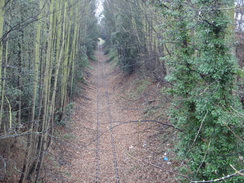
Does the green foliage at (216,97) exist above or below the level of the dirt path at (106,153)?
above

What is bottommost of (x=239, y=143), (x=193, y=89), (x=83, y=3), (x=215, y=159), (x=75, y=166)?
(x=75, y=166)

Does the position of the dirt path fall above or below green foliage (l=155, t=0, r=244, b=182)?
below

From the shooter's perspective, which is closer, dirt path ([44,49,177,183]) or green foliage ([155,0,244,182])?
green foliage ([155,0,244,182])

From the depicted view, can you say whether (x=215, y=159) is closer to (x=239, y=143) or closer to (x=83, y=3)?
(x=239, y=143)

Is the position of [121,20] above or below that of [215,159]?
above

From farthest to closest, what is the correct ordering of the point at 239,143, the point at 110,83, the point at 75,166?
the point at 110,83, the point at 75,166, the point at 239,143

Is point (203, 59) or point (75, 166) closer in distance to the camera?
point (203, 59)

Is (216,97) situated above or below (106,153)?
above

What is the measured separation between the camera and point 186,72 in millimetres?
7867

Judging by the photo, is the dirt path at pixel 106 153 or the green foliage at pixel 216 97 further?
the dirt path at pixel 106 153

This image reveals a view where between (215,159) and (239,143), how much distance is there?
2.36ft

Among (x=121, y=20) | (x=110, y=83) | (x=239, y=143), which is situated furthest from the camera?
(x=110, y=83)

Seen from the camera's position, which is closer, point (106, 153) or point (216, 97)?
point (216, 97)

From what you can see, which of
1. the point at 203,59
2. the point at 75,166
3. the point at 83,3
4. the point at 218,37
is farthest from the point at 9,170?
the point at 83,3
